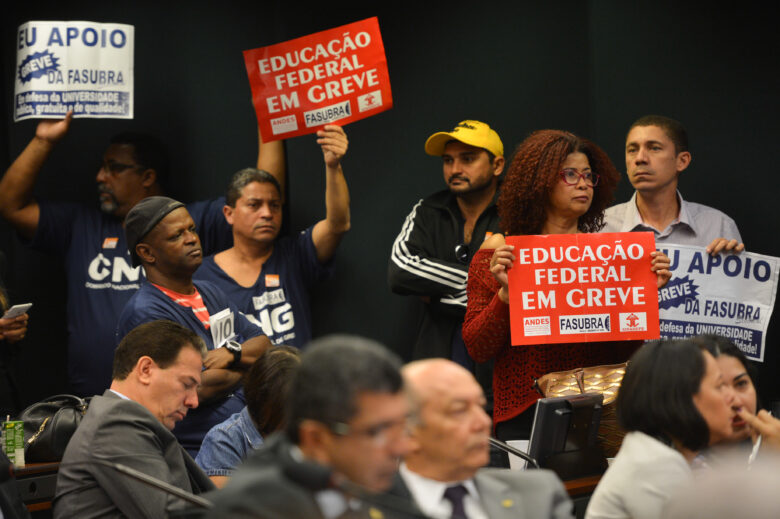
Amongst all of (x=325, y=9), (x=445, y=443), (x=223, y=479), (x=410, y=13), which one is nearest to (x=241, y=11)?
(x=325, y=9)

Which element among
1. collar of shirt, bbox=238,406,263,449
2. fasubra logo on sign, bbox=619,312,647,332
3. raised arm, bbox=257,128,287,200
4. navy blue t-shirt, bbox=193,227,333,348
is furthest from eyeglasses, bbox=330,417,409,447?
raised arm, bbox=257,128,287,200

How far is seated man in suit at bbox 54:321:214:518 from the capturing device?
10.8ft

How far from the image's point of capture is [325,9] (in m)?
6.84

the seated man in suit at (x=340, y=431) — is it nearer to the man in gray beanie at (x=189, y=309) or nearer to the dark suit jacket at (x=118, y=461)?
the dark suit jacket at (x=118, y=461)

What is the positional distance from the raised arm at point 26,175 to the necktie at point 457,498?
157 inches

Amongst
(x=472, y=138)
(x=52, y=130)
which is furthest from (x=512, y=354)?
(x=52, y=130)

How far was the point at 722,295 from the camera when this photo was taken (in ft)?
16.3

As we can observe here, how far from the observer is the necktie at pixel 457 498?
105 inches

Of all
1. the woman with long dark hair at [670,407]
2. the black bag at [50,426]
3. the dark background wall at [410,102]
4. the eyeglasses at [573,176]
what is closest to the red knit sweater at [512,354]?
the eyeglasses at [573,176]

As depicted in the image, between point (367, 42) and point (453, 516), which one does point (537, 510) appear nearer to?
point (453, 516)

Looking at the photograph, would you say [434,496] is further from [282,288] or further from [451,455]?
[282,288]

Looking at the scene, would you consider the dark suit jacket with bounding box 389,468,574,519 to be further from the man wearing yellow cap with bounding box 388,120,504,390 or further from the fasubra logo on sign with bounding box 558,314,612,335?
A: the man wearing yellow cap with bounding box 388,120,504,390

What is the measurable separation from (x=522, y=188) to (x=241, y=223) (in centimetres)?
187

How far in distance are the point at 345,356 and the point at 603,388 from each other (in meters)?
2.18
